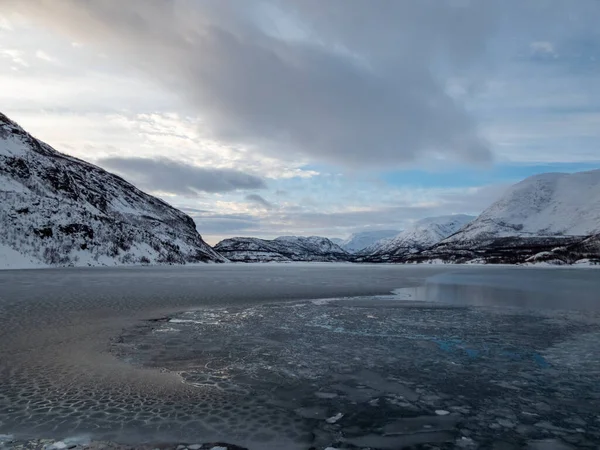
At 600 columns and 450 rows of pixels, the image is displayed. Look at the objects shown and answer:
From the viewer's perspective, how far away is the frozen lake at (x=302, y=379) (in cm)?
856

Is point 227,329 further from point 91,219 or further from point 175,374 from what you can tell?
point 91,219

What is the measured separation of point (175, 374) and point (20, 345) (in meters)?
7.78

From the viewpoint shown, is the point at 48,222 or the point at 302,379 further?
the point at 48,222

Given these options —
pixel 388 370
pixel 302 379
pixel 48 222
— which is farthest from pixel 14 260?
pixel 388 370

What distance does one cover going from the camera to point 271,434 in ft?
27.5

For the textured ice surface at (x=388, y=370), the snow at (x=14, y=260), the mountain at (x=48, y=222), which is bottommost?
the textured ice surface at (x=388, y=370)

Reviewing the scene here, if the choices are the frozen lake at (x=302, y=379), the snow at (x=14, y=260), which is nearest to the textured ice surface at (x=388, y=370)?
the frozen lake at (x=302, y=379)

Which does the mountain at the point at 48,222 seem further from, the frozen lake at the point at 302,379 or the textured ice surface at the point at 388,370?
the textured ice surface at the point at 388,370

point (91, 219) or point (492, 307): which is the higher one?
point (91, 219)

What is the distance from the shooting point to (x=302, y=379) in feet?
40.1

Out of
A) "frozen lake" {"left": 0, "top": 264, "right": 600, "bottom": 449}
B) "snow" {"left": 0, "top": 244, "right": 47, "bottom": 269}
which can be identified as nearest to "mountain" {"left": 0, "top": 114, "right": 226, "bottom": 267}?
"snow" {"left": 0, "top": 244, "right": 47, "bottom": 269}

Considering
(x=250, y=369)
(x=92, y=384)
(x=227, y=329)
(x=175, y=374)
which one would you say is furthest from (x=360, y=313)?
(x=92, y=384)

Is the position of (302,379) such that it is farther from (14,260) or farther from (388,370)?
(14,260)

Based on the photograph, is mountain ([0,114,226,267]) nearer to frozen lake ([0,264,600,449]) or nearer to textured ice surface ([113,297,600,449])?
frozen lake ([0,264,600,449])
